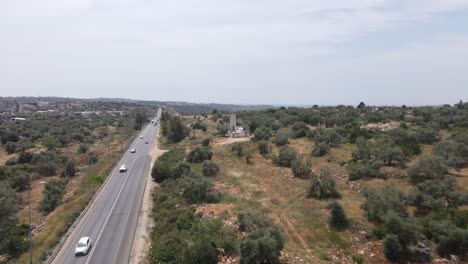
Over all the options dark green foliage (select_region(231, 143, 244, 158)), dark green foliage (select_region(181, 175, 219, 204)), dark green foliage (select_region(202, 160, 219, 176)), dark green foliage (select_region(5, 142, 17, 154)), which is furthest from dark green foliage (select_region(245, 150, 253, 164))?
dark green foliage (select_region(5, 142, 17, 154))

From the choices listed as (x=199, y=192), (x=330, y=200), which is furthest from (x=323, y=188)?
(x=199, y=192)

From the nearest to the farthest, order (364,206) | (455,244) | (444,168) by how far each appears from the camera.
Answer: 1. (455,244)
2. (364,206)
3. (444,168)

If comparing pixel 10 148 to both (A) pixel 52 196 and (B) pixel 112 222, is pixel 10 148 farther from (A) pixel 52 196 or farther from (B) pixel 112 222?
(B) pixel 112 222

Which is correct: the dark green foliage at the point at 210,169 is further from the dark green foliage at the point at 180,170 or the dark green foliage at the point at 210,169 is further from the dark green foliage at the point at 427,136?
the dark green foliage at the point at 427,136

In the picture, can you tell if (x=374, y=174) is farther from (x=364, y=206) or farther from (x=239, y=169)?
(x=239, y=169)

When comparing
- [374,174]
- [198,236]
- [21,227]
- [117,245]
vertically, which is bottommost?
[21,227]

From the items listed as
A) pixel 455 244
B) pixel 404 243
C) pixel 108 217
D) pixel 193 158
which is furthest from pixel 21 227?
pixel 455 244

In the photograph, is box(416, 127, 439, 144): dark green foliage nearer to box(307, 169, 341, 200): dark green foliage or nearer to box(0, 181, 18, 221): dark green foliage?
box(307, 169, 341, 200): dark green foliage
